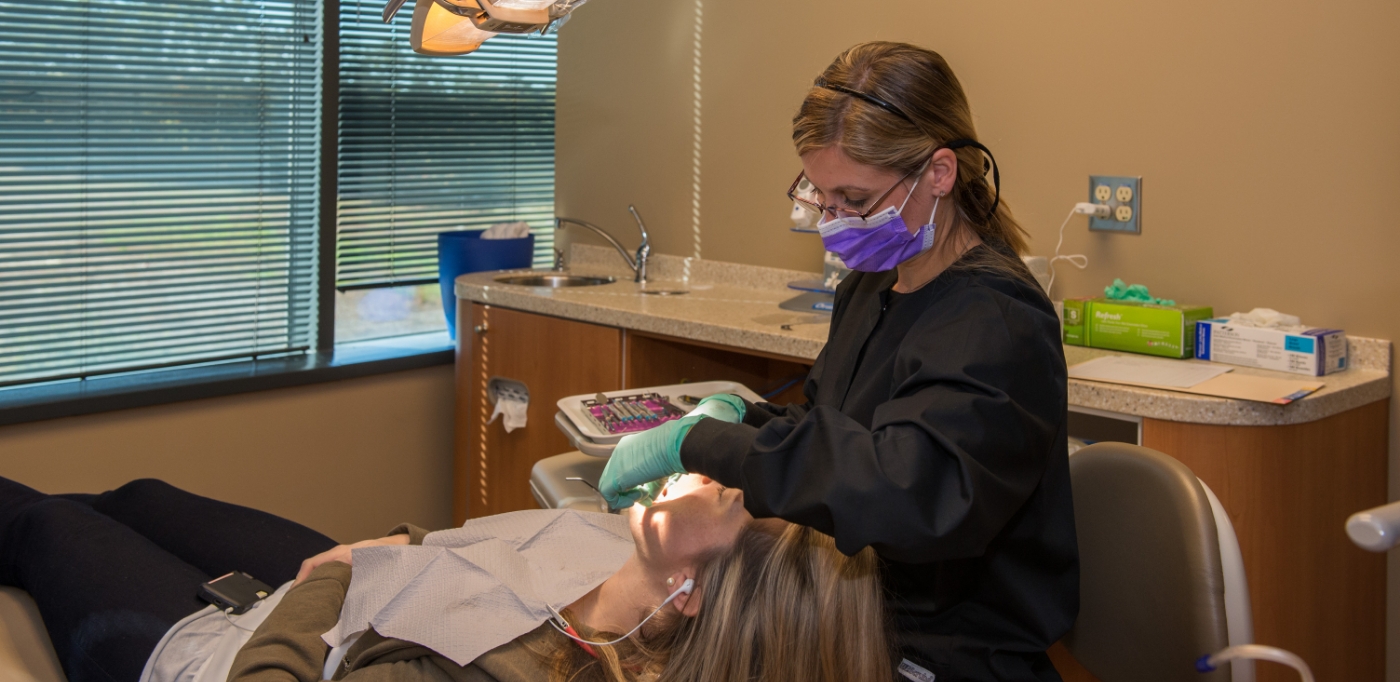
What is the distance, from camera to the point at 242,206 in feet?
9.27

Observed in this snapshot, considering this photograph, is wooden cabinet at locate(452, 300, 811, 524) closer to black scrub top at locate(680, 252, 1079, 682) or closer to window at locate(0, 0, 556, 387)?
window at locate(0, 0, 556, 387)

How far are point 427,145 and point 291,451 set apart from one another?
1.02 meters

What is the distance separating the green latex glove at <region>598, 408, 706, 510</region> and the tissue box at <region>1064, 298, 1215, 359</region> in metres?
1.10

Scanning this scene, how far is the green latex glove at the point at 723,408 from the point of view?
141 centimetres

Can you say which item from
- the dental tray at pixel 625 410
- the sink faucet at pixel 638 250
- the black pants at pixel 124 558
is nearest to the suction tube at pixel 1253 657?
the dental tray at pixel 625 410

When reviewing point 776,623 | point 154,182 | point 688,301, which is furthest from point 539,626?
point 154,182

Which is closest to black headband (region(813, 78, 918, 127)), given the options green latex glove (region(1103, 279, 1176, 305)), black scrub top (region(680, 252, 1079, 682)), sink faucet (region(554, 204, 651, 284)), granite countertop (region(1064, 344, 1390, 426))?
black scrub top (region(680, 252, 1079, 682))

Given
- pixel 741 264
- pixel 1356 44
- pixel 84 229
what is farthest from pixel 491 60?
pixel 1356 44

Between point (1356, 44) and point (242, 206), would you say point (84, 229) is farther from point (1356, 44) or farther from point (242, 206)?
point (1356, 44)

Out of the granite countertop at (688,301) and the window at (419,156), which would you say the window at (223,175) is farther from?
the granite countertop at (688,301)

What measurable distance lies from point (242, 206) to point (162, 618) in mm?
1553

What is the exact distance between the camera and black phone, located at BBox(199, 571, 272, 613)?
60.6 inches

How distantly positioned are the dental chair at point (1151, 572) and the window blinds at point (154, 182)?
7.62 ft

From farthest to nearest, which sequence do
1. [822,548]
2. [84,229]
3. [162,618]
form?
[84,229] → [162,618] → [822,548]
